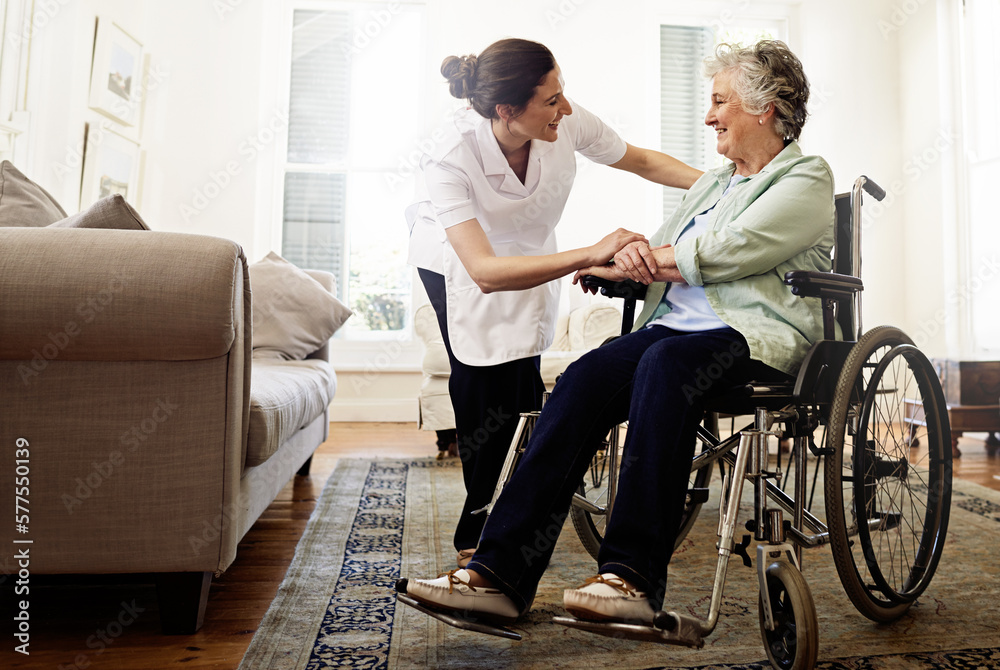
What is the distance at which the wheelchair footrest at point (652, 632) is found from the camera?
97 centimetres

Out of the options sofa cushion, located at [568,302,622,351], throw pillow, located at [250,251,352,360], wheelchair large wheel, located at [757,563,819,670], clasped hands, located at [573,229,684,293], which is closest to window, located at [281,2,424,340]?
sofa cushion, located at [568,302,622,351]

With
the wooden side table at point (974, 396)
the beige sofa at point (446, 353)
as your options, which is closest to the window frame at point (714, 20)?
the beige sofa at point (446, 353)

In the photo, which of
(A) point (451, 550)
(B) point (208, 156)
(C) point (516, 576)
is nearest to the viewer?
(C) point (516, 576)

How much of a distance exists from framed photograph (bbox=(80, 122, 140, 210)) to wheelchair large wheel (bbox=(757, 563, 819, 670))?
3.43 meters

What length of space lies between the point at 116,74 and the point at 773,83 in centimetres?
381

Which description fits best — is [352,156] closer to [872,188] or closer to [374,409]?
[374,409]

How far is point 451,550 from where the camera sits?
1.82m

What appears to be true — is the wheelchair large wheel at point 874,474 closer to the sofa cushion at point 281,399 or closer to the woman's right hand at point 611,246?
the woman's right hand at point 611,246

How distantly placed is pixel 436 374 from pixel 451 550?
4.74ft

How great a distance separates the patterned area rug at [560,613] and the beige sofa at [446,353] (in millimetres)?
1040

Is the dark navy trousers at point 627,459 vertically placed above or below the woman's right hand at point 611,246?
below

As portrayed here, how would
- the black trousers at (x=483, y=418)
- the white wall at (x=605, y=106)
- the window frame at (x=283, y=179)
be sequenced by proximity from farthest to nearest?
the window frame at (x=283, y=179), the white wall at (x=605, y=106), the black trousers at (x=483, y=418)

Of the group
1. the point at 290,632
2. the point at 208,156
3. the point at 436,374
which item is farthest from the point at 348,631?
the point at 208,156

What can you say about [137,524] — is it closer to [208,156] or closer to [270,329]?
[270,329]
